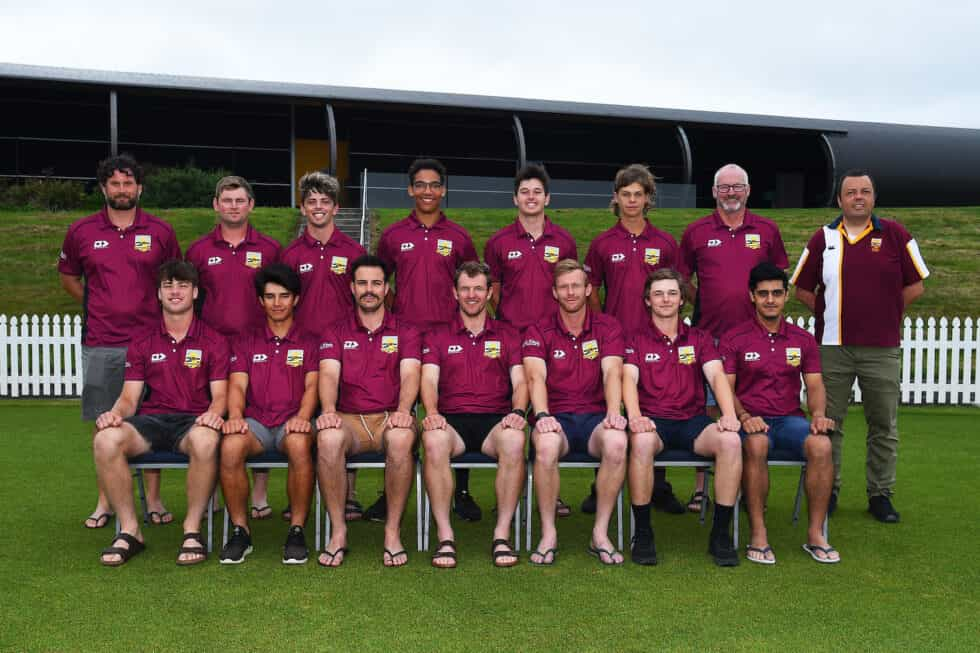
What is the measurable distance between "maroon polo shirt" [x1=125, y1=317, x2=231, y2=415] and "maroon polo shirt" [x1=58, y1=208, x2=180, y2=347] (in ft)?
1.40

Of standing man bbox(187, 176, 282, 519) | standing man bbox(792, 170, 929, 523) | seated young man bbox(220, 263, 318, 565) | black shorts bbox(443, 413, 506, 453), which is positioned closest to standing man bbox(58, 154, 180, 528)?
standing man bbox(187, 176, 282, 519)

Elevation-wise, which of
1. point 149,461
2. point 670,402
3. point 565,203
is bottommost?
point 149,461

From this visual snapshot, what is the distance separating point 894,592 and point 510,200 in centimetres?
2327

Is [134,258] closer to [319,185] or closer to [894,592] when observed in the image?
[319,185]

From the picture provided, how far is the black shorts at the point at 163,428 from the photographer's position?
182 inches

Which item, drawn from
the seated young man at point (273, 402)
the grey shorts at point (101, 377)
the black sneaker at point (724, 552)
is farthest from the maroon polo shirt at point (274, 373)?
the black sneaker at point (724, 552)

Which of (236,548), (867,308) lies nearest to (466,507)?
(236,548)

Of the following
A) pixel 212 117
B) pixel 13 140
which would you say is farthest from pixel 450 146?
pixel 13 140

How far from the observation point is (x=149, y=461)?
4.53m

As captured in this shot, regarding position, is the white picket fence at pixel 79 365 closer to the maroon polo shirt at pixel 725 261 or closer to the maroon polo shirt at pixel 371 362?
the maroon polo shirt at pixel 725 261

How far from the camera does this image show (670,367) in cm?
486

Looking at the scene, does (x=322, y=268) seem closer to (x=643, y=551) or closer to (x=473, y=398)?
(x=473, y=398)

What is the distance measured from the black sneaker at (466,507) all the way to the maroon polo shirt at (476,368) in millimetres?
861

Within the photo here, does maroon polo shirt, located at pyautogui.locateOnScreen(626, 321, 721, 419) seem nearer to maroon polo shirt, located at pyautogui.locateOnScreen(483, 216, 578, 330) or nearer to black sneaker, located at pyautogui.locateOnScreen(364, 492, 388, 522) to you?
maroon polo shirt, located at pyautogui.locateOnScreen(483, 216, 578, 330)
